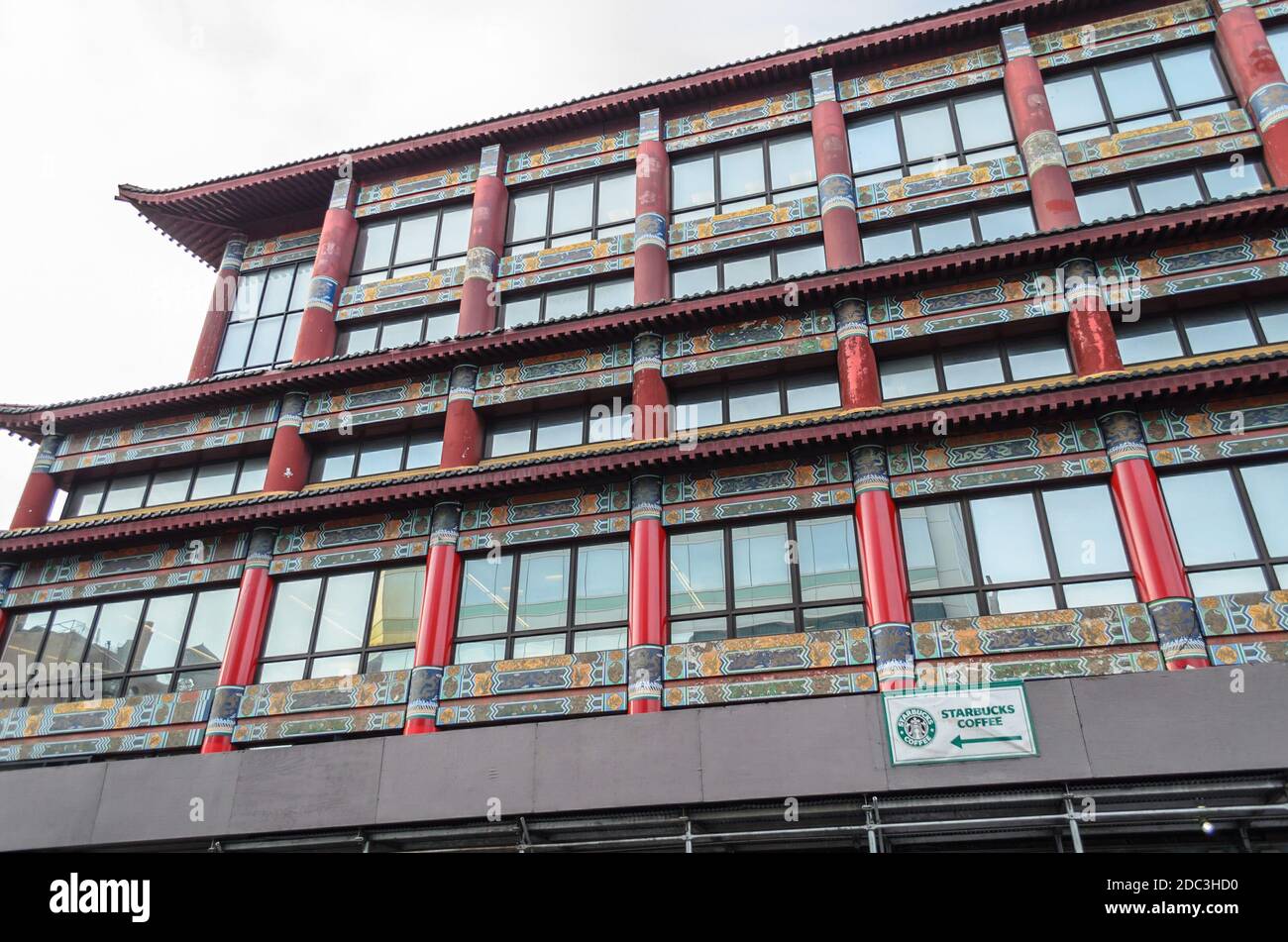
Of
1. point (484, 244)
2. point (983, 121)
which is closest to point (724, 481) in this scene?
point (484, 244)

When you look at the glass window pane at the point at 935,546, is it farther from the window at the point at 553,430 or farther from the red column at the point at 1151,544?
the window at the point at 553,430

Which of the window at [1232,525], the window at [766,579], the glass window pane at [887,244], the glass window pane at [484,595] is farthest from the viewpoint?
the glass window pane at [887,244]

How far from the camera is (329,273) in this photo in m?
24.0

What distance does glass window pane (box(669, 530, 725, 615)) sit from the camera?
17234 mm

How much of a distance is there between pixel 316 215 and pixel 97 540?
35.5ft

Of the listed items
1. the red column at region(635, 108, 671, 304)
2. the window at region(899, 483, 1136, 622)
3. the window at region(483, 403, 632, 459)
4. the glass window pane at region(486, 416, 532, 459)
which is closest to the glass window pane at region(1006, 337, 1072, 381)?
the window at region(899, 483, 1136, 622)

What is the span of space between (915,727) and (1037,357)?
8.63m

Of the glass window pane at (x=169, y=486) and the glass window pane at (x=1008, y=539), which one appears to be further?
the glass window pane at (x=169, y=486)

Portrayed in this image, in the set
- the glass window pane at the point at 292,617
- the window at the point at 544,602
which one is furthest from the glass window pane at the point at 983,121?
the glass window pane at the point at 292,617

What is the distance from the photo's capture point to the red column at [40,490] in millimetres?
22141

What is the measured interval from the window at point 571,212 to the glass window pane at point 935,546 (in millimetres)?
10326
